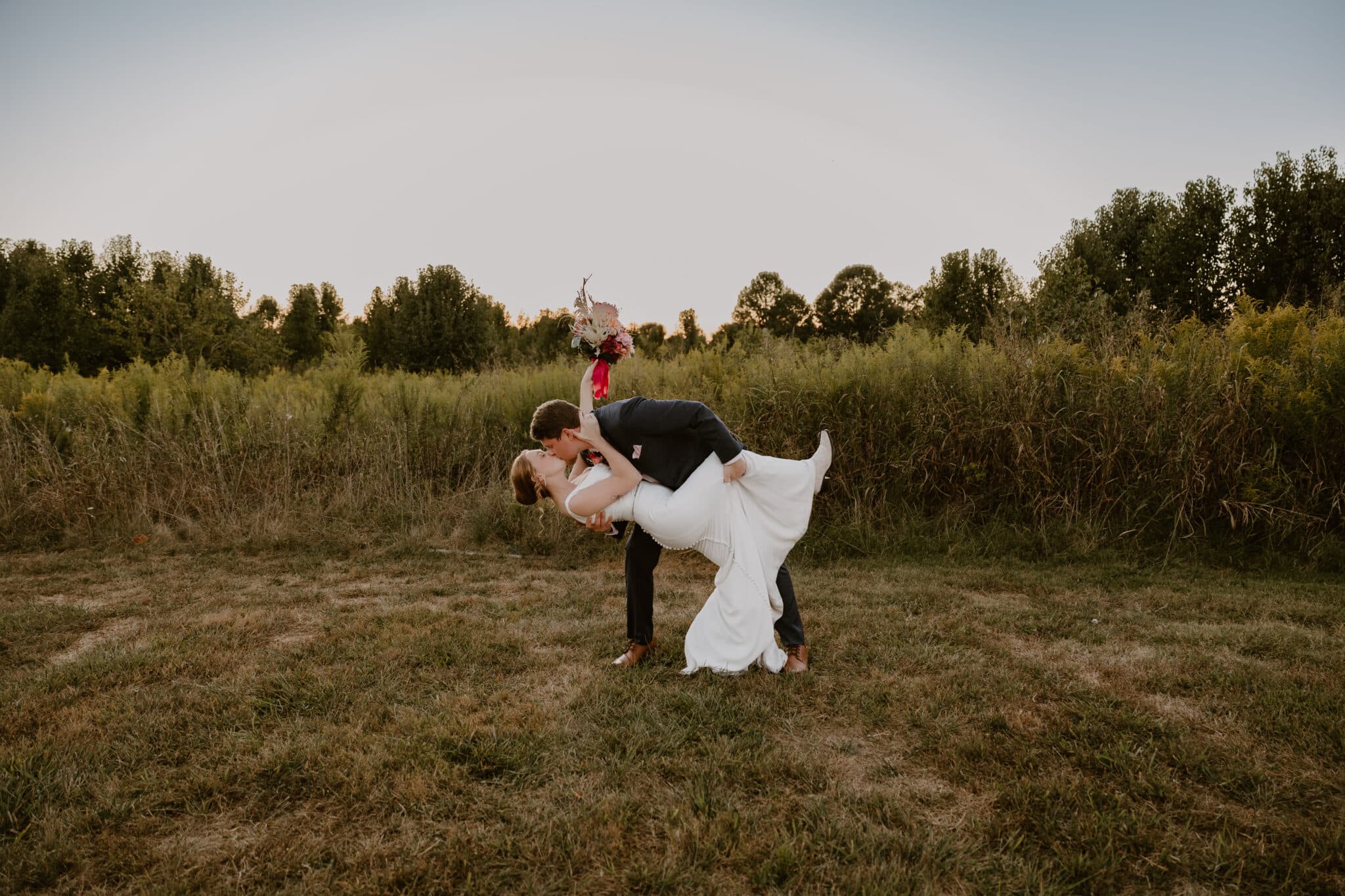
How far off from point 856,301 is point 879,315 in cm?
350

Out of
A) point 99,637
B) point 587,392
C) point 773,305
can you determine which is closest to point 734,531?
point 587,392

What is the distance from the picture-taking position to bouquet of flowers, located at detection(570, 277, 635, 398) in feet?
12.8

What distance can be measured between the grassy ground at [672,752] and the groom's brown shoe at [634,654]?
15 centimetres

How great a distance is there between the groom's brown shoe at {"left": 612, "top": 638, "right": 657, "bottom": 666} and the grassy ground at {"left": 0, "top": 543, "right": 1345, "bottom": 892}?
149mm

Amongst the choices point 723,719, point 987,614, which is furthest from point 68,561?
point 987,614

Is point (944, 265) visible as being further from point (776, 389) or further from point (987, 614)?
point (987, 614)

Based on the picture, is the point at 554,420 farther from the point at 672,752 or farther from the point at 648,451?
the point at 672,752

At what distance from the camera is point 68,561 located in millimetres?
7375

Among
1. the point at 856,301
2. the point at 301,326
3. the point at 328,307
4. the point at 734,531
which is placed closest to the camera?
the point at 734,531

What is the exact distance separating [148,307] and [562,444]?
2519 centimetres

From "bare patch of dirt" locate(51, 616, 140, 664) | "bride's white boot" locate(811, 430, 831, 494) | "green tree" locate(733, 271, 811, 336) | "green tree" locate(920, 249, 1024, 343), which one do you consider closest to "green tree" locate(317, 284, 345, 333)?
"green tree" locate(733, 271, 811, 336)

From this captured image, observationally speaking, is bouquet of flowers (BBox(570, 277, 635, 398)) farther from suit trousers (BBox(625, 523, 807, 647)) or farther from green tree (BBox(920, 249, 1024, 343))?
green tree (BBox(920, 249, 1024, 343))

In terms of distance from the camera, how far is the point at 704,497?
4000 millimetres

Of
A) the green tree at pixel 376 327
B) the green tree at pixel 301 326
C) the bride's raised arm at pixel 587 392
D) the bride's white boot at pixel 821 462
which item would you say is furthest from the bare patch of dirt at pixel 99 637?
the green tree at pixel 301 326
